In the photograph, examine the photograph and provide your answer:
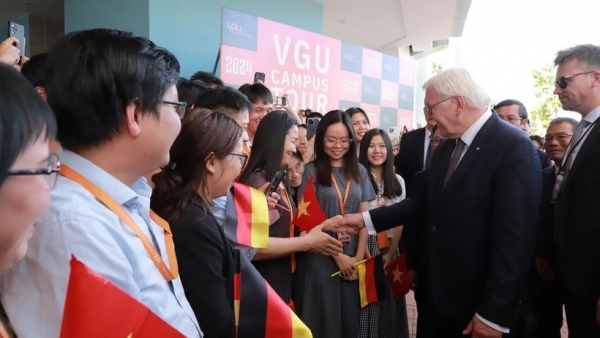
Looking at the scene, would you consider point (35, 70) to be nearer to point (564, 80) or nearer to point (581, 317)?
point (564, 80)

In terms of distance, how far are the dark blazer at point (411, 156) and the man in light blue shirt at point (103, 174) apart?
9.92 ft

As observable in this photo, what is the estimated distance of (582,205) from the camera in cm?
187

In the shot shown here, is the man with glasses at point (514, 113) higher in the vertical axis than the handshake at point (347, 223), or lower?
higher

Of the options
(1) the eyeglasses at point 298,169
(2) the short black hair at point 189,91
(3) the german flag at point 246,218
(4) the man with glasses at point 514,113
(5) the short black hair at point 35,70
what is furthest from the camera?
(4) the man with glasses at point 514,113

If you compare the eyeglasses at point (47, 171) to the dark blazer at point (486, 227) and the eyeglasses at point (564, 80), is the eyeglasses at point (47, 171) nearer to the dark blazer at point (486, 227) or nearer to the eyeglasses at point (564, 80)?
the dark blazer at point (486, 227)

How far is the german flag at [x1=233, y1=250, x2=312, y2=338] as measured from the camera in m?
1.20

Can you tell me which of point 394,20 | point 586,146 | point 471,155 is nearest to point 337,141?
point 471,155

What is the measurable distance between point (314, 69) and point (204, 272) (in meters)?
4.99

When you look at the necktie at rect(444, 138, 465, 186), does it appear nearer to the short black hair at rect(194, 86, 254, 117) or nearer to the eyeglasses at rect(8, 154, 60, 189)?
the short black hair at rect(194, 86, 254, 117)

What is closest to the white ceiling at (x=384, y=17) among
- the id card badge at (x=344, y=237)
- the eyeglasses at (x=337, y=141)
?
the eyeglasses at (x=337, y=141)

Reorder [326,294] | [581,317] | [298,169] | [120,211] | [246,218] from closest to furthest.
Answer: [120,211] < [246,218] < [581,317] < [326,294] < [298,169]

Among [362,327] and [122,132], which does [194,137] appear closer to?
[122,132]

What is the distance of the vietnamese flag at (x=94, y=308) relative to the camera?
2.17 feet

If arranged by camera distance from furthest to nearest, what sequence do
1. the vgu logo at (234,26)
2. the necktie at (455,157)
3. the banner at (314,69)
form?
the banner at (314,69) < the vgu logo at (234,26) < the necktie at (455,157)
